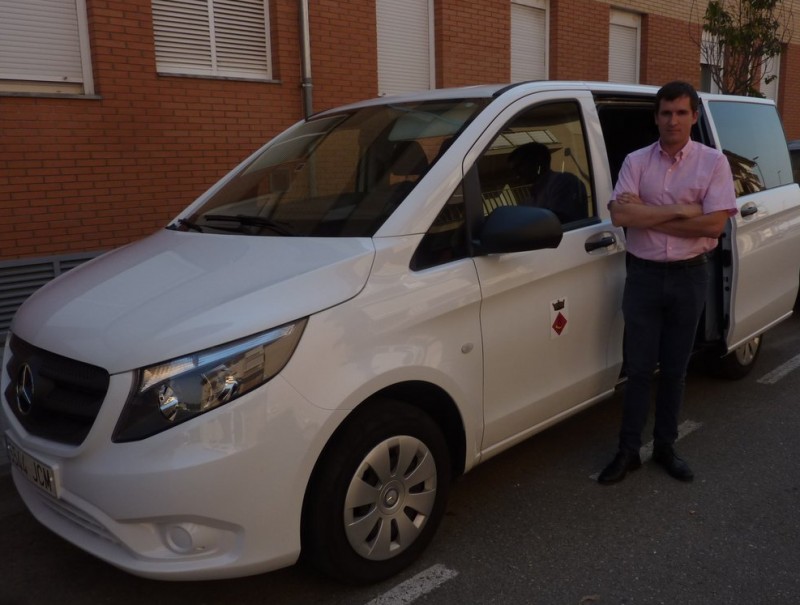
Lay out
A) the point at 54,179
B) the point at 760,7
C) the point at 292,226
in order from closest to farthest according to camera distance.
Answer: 1. the point at 292,226
2. the point at 54,179
3. the point at 760,7

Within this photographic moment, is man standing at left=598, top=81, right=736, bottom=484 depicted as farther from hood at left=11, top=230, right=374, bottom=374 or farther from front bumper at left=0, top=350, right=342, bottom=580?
front bumper at left=0, top=350, right=342, bottom=580

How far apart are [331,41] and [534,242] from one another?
5.76 meters

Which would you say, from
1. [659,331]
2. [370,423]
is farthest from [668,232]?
[370,423]

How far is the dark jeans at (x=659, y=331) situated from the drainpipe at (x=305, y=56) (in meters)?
4.97

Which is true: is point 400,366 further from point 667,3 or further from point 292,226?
point 667,3

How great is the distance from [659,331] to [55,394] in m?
2.70

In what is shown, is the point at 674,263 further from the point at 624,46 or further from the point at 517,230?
the point at 624,46

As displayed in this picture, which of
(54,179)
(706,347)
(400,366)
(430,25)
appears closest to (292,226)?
(400,366)

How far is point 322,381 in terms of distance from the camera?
2.58m

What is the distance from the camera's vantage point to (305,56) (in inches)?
307

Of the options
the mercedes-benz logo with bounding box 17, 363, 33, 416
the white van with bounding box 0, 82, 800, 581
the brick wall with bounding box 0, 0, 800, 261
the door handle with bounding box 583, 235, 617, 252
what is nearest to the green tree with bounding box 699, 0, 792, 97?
the brick wall with bounding box 0, 0, 800, 261

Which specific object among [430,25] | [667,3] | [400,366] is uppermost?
[667,3]

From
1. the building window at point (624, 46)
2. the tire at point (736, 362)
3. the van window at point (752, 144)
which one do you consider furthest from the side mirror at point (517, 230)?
the building window at point (624, 46)

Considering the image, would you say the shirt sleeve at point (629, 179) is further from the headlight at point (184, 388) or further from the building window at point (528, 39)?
the building window at point (528, 39)
